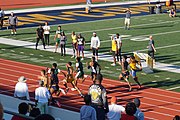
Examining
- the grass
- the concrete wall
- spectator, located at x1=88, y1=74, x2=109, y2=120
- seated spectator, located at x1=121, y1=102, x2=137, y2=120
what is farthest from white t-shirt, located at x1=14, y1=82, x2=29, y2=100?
seated spectator, located at x1=121, y1=102, x2=137, y2=120

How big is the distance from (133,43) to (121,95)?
13.1m

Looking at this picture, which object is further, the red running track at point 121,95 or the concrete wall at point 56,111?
the red running track at point 121,95

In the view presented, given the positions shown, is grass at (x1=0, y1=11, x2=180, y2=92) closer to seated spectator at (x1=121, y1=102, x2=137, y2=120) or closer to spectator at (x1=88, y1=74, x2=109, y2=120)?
spectator at (x1=88, y1=74, x2=109, y2=120)

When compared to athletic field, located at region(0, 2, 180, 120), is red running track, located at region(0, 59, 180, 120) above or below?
below

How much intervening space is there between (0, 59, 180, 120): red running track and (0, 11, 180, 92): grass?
1.11m

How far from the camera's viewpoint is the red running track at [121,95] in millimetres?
20359

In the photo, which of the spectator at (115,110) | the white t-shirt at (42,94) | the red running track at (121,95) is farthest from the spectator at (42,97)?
the spectator at (115,110)

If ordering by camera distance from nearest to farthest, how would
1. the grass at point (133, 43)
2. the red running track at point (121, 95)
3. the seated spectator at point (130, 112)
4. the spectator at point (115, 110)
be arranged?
the seated spectator at point (130, 112)
the spectator at point (115, 110)
the red running track at point (121, 95)
the grass at point (133, 43)

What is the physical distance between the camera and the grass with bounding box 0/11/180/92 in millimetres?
25903

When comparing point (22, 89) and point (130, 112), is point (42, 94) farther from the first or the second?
point (130, 112)

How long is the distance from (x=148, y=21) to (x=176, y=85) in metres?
23.9

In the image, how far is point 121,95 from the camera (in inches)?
886

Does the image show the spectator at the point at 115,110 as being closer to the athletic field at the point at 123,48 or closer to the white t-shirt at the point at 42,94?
the white t-shirt at the point at 42,94

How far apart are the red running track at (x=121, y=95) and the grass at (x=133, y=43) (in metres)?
1.11
